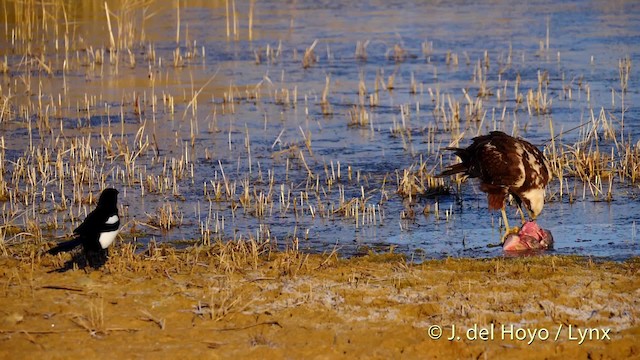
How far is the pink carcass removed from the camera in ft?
26.5

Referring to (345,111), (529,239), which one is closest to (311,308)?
(529,239)

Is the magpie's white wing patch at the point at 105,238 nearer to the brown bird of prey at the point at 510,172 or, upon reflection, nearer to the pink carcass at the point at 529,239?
the pink carcass at the point at 529,239

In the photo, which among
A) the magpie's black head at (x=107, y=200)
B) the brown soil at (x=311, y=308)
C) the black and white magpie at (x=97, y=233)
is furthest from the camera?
the magpie's black head at (x=107, y=200)

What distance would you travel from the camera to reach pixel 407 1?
2673 centimetres

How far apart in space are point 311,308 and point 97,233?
5.56ft

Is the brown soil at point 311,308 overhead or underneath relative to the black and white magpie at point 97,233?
underneath

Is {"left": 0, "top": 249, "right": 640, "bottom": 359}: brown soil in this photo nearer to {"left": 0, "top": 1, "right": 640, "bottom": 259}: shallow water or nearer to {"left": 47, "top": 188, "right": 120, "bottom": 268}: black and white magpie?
{"left": 47, "top": 188, "right": 120, "bottom": 268}: black and white magpie

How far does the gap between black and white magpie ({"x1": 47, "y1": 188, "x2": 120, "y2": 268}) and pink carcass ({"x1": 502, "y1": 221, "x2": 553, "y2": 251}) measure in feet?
10.5

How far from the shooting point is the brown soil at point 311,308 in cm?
566

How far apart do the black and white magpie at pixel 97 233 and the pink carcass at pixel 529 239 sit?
3.20 meters

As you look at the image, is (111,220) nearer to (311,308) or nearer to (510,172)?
(311,308)

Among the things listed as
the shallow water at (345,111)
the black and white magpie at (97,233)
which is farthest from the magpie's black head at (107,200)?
the shallow water at (345,111)

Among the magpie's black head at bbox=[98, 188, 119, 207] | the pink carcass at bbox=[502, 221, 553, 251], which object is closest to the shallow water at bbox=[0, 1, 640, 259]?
the pink carcass at bbox=[502, 221, 553, 251]

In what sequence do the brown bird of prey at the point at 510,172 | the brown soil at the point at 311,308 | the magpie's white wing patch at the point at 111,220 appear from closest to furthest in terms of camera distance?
the brown soil at the point at 311,308
the magpie's white wing patch at the point at 111,220
the brown bird of prey at the point at 510,172
